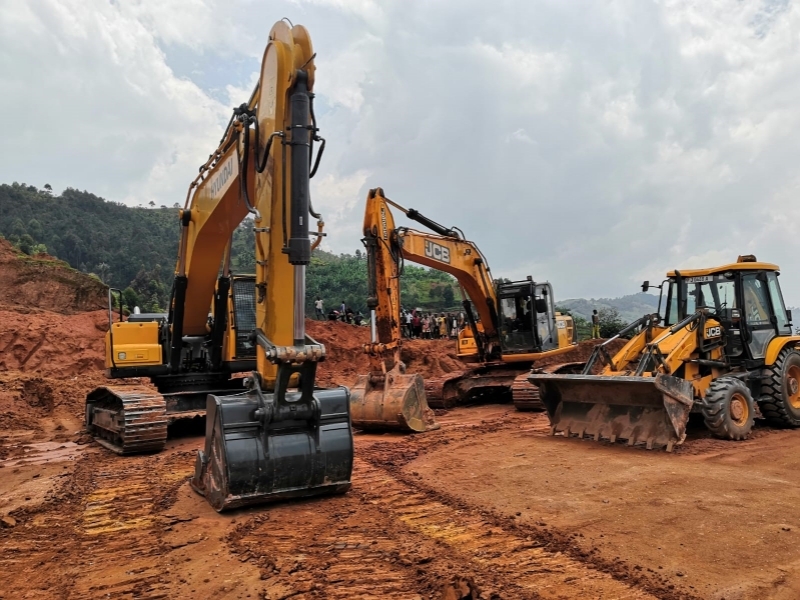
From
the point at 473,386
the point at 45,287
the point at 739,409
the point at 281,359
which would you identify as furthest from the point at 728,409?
the point at 45,287

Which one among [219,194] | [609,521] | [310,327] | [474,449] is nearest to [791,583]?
[609,521]

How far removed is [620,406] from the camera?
786cm

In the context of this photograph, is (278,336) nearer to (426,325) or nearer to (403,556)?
(403,556)

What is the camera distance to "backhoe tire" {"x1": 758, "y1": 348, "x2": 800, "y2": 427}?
8.62 metres

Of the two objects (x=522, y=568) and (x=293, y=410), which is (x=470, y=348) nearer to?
(x=293, y=410)

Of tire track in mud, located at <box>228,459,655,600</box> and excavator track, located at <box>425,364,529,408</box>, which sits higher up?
excavator track, located at <box>425,364,529,408</box>

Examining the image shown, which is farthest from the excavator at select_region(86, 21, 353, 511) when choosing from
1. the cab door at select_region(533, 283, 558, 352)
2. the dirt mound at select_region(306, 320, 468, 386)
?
the dirt mound at select_region(306, 320, 468, 386)

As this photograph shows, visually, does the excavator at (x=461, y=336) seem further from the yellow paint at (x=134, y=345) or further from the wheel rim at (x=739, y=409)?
the wheel rim at (x=739, y=409)

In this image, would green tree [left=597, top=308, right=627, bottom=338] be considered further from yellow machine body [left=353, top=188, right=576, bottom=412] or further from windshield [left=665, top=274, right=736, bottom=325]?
windshield [left=665, top=274, right=736, bottom=325]

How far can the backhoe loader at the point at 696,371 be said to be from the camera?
747cm

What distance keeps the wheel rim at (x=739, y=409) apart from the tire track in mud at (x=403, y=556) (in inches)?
183

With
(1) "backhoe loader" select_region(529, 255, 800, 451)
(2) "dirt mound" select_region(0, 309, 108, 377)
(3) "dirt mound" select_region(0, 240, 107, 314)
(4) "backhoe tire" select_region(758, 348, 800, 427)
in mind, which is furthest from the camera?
(3) "dirt mound" select_region(0, 240, 107, 314)

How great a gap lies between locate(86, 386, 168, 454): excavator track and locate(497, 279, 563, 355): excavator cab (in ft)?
22.1

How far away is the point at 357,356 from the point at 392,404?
471 inches
